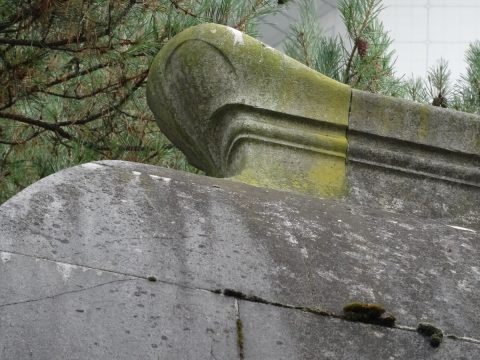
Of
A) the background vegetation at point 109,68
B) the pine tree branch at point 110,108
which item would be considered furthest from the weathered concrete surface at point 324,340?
the pine tree branch at point 110,108

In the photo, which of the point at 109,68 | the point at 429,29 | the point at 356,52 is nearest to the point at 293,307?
the point at 109,68

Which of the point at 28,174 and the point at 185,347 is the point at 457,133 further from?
the point at 28,174

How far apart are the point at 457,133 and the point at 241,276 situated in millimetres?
704

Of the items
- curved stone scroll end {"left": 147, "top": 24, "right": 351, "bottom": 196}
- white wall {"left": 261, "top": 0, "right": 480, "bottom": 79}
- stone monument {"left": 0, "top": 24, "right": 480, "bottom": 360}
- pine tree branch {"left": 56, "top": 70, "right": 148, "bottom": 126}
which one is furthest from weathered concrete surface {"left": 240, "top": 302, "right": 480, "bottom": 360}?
white wall {"left": 261, "top": 0, "right": 480, "bottom": 79}

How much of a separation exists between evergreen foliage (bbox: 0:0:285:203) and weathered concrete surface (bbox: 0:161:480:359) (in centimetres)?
152

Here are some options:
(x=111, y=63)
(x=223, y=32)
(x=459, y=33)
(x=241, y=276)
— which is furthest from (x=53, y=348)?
(x=459, y=33)

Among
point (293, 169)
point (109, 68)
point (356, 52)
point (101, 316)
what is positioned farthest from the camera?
point (356, 52)

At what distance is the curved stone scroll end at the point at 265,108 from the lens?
1855 millimetres

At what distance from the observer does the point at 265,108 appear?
1.86 metres

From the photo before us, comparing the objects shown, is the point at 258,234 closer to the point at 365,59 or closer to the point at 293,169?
the point at 293,169

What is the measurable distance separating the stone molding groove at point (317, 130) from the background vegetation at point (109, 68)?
109 cm

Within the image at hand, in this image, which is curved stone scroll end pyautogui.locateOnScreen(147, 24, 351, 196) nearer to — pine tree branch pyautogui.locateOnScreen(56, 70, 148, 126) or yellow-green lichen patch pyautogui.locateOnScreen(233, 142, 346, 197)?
yellow-green lichen patch pyautogui.locateOnScreen(233, 142, 346, 197)

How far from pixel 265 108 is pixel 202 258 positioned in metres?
0.54

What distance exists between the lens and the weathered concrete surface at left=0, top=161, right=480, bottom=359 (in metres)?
1.22
